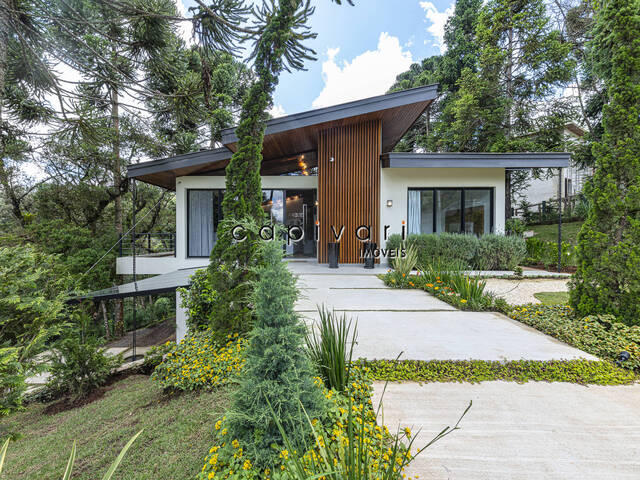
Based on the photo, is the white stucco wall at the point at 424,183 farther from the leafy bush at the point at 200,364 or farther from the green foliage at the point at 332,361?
the green foliage at the point at 332,361

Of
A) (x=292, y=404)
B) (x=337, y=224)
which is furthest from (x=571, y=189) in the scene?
(x=292, y=404)

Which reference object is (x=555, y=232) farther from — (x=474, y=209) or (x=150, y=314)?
(x=150, y=314)

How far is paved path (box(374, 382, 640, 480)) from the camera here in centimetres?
134

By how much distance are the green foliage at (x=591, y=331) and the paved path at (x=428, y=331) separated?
0.15 metres

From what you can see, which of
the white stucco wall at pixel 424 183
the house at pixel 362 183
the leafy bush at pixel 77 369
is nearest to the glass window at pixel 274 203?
the house at pixel 362 183

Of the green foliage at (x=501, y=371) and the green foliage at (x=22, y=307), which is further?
the green foliage at (x=22, y=307)

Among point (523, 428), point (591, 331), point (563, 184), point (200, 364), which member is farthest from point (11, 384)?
point (563, 184)

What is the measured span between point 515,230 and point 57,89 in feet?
44.0

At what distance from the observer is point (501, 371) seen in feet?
7.29

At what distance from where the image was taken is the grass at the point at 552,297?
4373mm

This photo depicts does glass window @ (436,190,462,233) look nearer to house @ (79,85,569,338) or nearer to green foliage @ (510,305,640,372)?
house @ (79,85,569,338)

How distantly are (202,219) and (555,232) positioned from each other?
50.5 feet

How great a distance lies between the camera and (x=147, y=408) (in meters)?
2.51

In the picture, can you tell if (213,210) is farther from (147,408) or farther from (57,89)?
(147,408)
